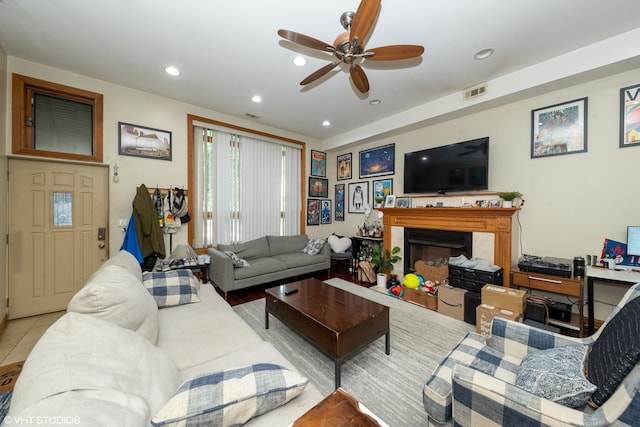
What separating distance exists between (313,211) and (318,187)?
23.7 inches

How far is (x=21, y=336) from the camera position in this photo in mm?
2453

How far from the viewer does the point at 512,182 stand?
3.15 m

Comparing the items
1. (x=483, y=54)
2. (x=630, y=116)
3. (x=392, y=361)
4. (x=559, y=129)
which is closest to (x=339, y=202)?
(x=483, y=54)

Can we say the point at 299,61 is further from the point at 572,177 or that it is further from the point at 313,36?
the point at 572,177

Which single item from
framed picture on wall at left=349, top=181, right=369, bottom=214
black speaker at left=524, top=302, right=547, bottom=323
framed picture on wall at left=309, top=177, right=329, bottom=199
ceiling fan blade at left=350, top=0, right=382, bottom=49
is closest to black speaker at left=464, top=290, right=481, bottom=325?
black speaker at left=524, top=302, right=547, bottom=323

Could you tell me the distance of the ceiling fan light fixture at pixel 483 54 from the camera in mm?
2420

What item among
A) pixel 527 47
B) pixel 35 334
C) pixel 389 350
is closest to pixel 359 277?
pixel 389 350

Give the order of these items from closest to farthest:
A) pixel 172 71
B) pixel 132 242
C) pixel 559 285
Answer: pixel 559 285
pixel 172 71
pixel 132 242

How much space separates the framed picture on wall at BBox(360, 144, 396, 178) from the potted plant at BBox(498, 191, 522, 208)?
189 cm

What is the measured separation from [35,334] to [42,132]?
237cm

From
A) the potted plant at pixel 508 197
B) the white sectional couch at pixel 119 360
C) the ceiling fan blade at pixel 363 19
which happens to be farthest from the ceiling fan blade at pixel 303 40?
the potted plant at pixel 508 197

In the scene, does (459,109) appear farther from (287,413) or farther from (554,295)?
(287,413)

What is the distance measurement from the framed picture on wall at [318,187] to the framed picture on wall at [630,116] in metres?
4.51

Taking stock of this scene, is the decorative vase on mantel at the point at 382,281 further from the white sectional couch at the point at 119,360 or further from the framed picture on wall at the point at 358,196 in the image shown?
the white sectional couch at the point at 119,360
